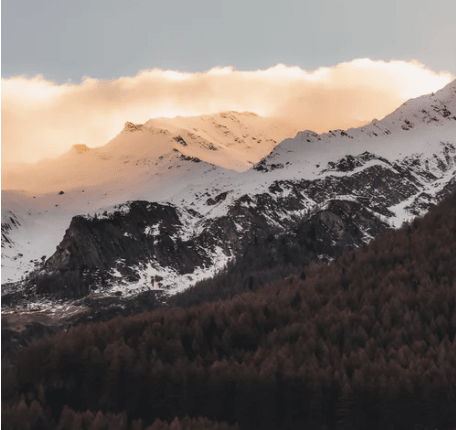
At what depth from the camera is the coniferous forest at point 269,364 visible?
4545 inches

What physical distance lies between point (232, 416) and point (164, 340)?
31.4m

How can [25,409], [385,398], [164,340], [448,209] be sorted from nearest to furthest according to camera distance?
[25,409]
[385,398]
[164,340]
[448,209]

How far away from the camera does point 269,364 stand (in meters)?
127

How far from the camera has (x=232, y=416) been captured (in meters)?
119

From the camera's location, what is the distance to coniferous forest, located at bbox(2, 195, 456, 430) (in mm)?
115438

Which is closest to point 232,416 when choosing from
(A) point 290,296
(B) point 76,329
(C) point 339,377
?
(C) point 339,377

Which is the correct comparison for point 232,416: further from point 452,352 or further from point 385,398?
point 452,352

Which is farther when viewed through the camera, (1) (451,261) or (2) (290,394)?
(1) (451,261)

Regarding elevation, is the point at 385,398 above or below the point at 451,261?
below

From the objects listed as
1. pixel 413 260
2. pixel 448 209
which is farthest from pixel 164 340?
pixel 448 209

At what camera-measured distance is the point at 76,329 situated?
486ft

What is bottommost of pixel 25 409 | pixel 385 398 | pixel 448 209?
pixel 385 398

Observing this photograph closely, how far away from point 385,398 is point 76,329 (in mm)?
60917

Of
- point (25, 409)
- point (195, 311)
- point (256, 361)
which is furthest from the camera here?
point (195, 311)
